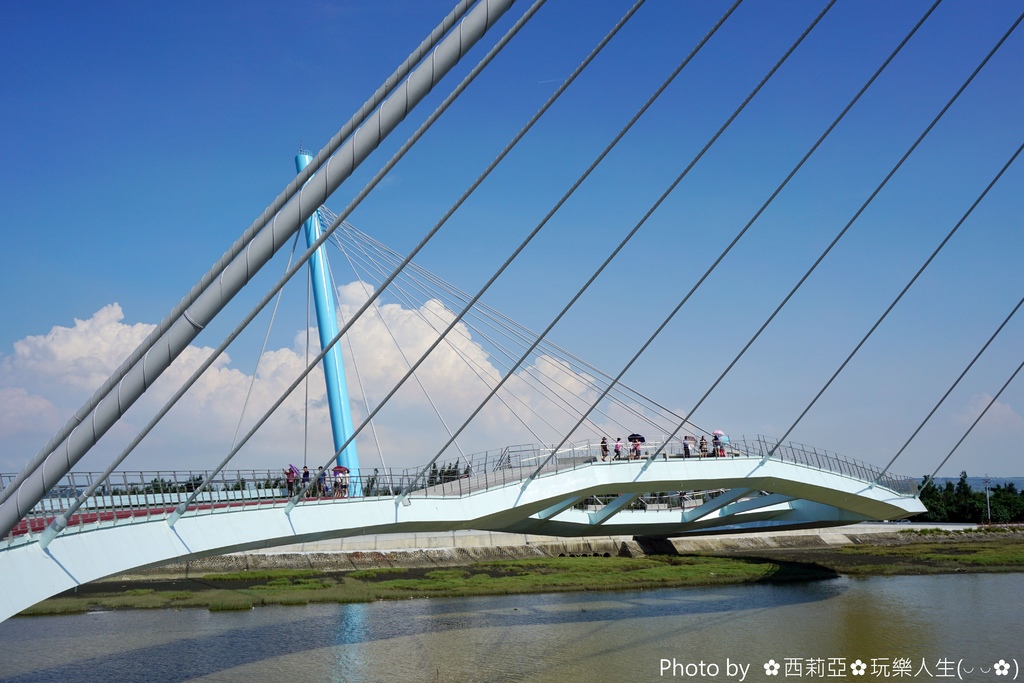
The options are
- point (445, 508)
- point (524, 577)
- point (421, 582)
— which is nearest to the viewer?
point (445, 508)

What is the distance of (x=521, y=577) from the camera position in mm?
28531

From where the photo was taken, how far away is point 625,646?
18062 millimetres

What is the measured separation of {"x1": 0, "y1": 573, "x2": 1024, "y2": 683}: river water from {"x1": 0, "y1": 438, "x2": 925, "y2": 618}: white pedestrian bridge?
2430 mm

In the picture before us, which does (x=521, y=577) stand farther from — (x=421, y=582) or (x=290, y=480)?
(x=290, y=480)

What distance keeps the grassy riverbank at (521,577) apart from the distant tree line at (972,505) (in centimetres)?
1069

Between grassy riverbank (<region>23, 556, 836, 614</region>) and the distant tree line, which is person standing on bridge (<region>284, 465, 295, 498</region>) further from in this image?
the distant tree line

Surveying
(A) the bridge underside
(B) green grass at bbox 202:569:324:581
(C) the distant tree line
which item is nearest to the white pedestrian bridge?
(A) the bridge underside

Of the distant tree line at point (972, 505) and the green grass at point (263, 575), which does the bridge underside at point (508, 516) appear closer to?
the green grass at point (263, 575)

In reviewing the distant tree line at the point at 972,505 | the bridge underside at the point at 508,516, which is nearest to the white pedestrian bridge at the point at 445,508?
the bridge underside at the point at 508,516

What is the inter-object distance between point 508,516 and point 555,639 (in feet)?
9.50

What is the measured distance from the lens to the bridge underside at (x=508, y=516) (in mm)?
11805

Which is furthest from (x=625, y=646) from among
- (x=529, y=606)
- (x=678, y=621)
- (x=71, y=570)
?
(x=71, y=570)

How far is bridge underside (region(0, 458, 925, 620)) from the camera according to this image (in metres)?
11.8

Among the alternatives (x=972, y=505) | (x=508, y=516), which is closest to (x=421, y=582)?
(x=508, y=516)
